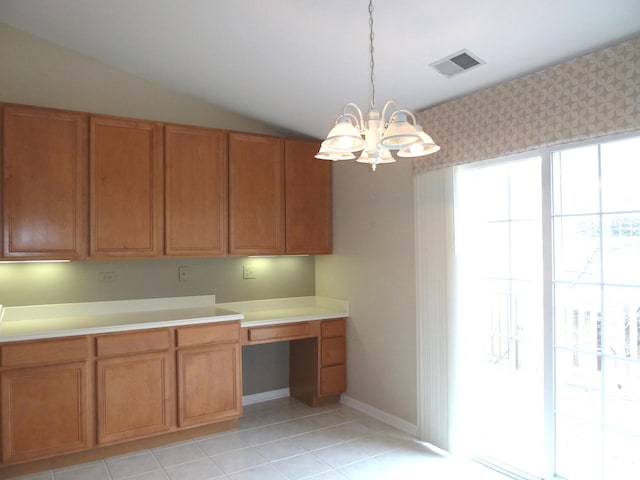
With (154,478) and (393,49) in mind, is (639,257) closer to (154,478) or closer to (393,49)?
(393,49)

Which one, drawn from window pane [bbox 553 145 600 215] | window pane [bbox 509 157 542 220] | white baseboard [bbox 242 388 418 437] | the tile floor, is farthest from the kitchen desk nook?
window pane [bbox 553 145 600 215]

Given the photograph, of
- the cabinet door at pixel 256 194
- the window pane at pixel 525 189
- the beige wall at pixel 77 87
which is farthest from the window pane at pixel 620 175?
the beige wall at pixel 77 87

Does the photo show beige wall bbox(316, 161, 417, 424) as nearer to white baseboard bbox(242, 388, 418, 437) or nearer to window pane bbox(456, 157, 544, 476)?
white baseboard bbox(242, 388, 418, 437)

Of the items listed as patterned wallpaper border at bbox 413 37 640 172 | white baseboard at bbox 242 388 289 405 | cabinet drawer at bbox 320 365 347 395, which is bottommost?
white baseboard at bbox 242 388 289 405

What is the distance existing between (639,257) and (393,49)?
174 centimetres

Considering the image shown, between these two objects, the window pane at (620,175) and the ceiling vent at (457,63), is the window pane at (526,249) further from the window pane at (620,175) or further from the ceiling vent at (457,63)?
the ceiling vent at (457,63)

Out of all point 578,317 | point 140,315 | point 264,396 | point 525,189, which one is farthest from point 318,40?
point 264,396

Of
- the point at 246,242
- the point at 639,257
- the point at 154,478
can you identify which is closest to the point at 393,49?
the point at 639,257

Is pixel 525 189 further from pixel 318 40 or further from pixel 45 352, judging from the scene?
pixel 45 352

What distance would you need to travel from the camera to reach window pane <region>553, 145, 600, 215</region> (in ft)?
8.25

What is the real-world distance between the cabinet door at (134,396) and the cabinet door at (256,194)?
114 cm

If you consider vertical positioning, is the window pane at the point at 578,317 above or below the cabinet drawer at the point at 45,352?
above

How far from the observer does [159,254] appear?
3.59 metres

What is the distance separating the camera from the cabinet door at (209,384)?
3422 mm
